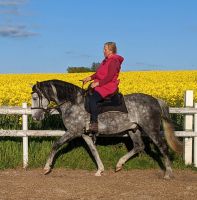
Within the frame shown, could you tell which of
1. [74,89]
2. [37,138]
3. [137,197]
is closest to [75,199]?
[137,197]

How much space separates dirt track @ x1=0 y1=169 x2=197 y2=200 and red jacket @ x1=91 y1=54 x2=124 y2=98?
5.75 feet

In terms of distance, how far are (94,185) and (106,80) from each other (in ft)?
7.00

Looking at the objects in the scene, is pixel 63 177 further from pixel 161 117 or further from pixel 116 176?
pixel 161 117

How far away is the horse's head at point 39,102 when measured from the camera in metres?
10.3

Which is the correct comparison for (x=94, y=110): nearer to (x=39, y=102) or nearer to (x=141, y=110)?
(x=141, y=110)

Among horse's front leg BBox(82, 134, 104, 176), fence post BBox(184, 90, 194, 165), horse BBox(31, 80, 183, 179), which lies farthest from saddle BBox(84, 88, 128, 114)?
fence post BBox(184, 90, 194, 165)

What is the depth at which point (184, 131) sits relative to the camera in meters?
11.9

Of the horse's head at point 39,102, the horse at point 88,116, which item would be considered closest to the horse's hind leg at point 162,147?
the horse at point 88,116

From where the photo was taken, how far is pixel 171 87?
58.9ft

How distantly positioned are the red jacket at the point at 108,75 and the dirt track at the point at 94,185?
175 centimetres

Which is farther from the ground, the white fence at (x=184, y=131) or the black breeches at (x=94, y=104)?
the black breeches at (x=94, y=104)

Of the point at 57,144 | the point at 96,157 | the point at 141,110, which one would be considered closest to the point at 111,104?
the point at 141,110

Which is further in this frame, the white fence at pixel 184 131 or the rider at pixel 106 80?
the white fence at pixel 184 131

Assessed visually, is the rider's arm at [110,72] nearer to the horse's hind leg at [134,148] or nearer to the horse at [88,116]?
the horse at [88,116]
